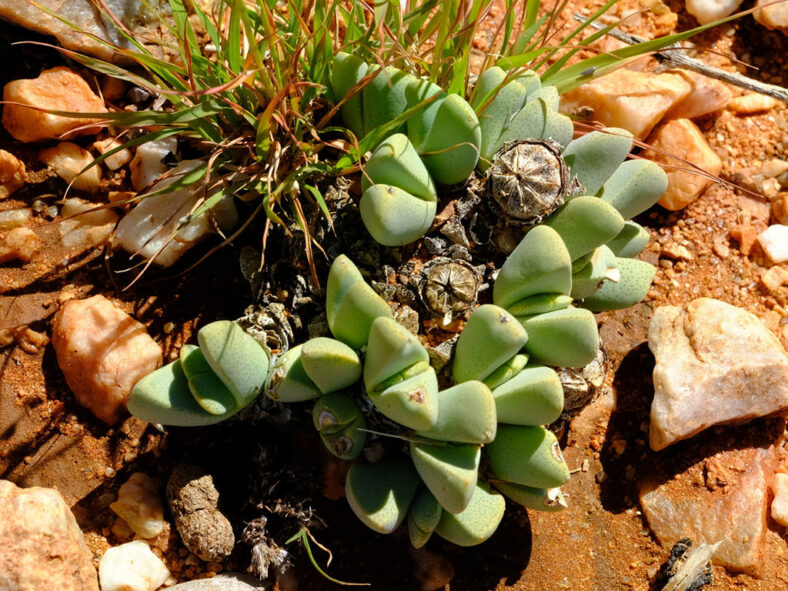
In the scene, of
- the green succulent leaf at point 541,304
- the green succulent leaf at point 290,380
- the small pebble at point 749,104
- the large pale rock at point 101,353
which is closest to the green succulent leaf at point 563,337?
the green succulent leaf at point 541,304

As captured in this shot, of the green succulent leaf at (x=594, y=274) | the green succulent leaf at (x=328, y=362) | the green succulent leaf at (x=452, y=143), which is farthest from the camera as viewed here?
the green succulent leaf at (x=594, y=274)

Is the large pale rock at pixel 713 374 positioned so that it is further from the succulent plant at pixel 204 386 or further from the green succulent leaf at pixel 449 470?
the succulent plant at pixel 204 386

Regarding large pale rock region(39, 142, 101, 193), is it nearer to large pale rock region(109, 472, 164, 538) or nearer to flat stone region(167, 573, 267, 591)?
large pale rock region(109, 472, 164, 538)

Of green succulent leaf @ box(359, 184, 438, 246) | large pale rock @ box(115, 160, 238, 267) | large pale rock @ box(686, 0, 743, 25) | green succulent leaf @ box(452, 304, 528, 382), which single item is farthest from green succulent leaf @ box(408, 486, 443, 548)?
large pale rock @ box(686, 0, 743, 25)

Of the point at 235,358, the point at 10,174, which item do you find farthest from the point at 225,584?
the point at 10,174

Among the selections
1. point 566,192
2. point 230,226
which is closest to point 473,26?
point 566,192

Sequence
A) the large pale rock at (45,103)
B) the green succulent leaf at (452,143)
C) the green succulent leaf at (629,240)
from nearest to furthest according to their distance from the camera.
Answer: the green succulent leaf at (452,143), the green succulent leaf at (629,240), the large pale rock at (45,103)
